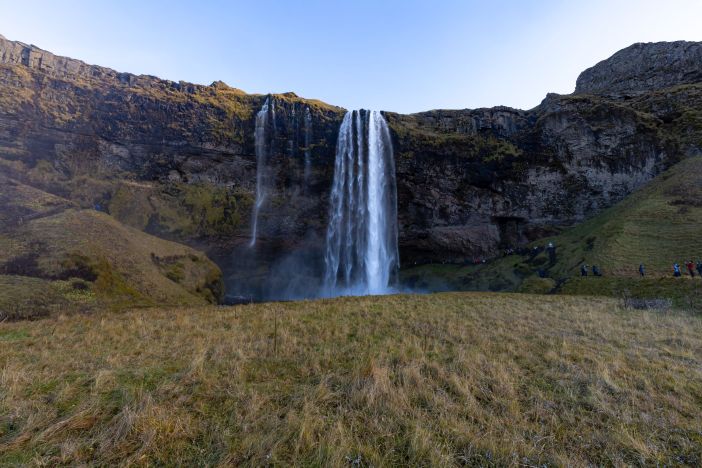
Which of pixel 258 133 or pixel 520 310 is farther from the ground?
pixel 258 133

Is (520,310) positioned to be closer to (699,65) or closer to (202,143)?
(202,143)

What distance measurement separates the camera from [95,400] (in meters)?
5.31

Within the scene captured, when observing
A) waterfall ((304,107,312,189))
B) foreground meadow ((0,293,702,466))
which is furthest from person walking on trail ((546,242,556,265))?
waterfall ((304,107,312,189))

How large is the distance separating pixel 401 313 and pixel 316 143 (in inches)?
1446

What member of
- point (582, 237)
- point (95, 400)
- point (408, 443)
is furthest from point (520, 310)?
point (582, 237)

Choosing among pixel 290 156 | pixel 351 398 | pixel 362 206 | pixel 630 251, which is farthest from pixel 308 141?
pixel 351 398

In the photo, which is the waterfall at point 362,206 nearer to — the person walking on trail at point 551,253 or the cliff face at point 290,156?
the cliff face at point 290,156

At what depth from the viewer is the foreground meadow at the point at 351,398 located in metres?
4.19

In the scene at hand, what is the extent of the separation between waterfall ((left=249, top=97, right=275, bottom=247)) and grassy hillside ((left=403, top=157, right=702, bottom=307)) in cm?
2837

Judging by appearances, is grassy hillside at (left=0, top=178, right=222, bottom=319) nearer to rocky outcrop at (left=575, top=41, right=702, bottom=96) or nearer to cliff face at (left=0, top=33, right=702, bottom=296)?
cliff face at (left=0, top=33, right=702, bottom=296)

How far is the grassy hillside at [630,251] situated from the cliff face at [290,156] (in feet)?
18.7

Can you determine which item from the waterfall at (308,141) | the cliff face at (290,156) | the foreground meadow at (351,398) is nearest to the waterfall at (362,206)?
the cliff face at (290,156)

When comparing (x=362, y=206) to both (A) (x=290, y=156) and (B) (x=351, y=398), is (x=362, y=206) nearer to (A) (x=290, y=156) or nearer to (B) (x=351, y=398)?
(A) (x=290, y=156)

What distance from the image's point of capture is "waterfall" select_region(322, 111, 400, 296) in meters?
46.8
